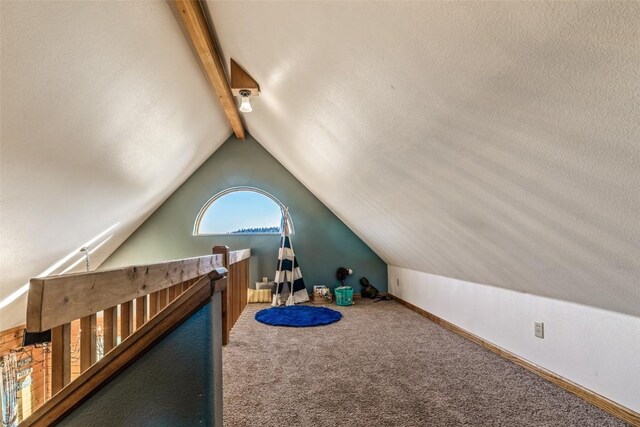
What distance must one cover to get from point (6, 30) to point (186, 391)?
175 cm

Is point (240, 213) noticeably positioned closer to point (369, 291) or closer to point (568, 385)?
point (369, 291)

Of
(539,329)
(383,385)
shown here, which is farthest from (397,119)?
(539,329)

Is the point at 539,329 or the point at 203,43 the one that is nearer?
the point at 539,329

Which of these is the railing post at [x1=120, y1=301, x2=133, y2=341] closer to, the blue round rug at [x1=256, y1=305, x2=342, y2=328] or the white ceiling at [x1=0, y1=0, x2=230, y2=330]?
the white ceiling at [x1=0, y1=0, x2=230, y2=330]

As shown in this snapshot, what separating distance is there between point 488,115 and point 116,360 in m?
1.34

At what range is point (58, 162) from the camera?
2521mm

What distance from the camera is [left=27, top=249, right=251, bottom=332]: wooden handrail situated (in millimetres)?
774

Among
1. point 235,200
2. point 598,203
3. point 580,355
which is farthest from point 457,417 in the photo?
point 235,200

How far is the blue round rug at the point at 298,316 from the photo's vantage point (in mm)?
3770

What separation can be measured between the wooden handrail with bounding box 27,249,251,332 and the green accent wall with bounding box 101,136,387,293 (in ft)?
12.6

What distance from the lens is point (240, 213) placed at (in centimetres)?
545

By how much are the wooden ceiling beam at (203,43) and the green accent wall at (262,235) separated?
1573 millimetres

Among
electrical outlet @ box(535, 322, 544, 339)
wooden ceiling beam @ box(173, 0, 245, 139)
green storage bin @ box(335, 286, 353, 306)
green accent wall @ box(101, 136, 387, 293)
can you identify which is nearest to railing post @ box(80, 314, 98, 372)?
wooden ceiling beam @ box(173, 0, 245, 139)

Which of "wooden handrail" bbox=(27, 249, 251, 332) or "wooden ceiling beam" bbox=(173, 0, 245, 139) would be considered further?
"wooden ceiling beam" bbox=(173, 0, 245, 139)
